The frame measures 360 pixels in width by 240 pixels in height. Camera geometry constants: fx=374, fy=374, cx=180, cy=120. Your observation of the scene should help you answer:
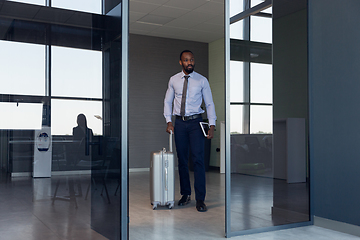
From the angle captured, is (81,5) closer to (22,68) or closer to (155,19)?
(22,68)

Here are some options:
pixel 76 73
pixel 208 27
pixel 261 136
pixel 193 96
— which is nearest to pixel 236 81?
pixel 261 136

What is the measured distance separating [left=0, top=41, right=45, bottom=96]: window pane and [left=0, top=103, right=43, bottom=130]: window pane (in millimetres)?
79

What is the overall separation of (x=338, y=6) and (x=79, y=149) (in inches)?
98.4

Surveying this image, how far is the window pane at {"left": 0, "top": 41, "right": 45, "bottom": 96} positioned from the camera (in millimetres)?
2205

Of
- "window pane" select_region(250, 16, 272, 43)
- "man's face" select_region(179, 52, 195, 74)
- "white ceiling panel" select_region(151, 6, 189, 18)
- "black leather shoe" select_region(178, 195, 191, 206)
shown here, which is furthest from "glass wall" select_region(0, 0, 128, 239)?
"white ceiling panel" select_region(151, 6, 189, 18)

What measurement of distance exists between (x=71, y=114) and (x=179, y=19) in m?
4.96

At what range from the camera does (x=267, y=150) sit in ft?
10.5

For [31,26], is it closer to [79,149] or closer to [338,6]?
[79,149]

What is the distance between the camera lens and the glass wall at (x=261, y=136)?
3.07 metres

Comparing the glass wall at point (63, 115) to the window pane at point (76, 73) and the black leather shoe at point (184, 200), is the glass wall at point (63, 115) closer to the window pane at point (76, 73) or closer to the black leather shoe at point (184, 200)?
the window pane at point (76, 73)

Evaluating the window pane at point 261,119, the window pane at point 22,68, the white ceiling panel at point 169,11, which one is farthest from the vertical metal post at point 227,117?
the white ceiling panel at point 169,11

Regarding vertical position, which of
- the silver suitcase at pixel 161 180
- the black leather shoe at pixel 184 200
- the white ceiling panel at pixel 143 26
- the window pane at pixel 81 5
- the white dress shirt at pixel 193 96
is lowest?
the black leather shoe at pixel 184 200

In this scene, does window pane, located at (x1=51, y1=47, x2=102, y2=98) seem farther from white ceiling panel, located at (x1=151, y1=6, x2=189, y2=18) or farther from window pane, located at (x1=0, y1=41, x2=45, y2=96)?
white ceiling panel, located at (x1=151, y1=6, x2=189, y2=18)

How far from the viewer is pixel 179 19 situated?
6.98m
